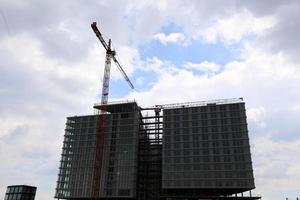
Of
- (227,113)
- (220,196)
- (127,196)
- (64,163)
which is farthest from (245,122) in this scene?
(64,163)

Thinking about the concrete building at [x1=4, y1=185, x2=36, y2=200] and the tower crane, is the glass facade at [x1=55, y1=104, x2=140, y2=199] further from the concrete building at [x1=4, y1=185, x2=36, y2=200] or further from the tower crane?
the concrete building at [x1=4, y1=185, x2=36, y2=200]

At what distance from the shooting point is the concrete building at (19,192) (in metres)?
125

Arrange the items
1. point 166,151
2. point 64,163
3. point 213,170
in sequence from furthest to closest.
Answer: point 64,163 → point 166,151 → point 213,170

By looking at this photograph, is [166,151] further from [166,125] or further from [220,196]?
[220,196]

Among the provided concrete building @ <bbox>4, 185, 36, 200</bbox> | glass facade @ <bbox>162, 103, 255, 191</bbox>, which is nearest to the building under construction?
glass facade @ <bbox>162, 103, 255, 191</bbox>

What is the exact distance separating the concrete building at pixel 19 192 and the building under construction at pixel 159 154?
20.7 metres

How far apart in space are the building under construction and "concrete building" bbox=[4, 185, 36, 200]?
20.7 metres

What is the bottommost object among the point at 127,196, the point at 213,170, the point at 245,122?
the point at 127,196

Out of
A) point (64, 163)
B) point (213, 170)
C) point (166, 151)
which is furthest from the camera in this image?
point (64, 163)

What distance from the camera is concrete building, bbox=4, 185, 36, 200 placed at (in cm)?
12538

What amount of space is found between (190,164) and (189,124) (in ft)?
57.0

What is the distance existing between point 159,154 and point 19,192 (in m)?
61.2

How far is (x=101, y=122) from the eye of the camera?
15188cm

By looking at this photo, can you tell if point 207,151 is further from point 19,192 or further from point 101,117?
point 19,192
